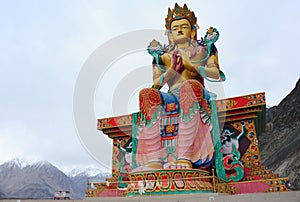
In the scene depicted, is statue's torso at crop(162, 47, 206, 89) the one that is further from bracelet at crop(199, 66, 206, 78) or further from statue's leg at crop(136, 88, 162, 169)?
statue's leg at crop(136, 88, 162, 169)

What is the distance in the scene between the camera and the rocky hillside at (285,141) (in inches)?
773

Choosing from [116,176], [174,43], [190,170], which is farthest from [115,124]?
[190,170]

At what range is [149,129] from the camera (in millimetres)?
9727

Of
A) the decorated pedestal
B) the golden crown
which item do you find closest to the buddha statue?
the golden crown

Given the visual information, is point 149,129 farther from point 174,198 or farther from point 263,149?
point 263,149

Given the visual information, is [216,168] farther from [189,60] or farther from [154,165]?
[189,60]

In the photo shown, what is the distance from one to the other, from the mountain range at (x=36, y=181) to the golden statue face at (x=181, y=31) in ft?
81.7

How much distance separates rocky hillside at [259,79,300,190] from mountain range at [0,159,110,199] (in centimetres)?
1685

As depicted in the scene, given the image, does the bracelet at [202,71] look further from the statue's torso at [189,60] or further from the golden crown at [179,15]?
the golden crown at [179,15]

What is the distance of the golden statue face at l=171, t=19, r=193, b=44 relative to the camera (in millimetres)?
11305

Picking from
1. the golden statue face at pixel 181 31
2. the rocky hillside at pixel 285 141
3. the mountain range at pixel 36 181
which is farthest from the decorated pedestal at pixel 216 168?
the mountain range at pixel 36 181

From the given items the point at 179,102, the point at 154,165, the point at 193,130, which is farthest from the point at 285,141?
the point at 154,165

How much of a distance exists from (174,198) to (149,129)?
8.89 ft

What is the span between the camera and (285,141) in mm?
25000
